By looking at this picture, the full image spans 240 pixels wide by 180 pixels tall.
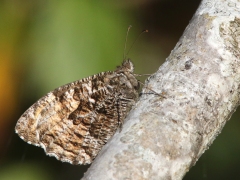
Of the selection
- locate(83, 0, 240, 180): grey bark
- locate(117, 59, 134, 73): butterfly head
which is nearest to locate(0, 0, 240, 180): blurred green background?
locate(117, 59, 134, 73): butterfly head

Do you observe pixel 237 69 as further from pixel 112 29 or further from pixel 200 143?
pixel 112 29

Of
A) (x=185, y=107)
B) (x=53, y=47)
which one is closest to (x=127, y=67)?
(x=53, y=47)

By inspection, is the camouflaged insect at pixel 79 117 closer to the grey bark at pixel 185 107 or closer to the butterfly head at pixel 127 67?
the butterfly head at pixel 127 67

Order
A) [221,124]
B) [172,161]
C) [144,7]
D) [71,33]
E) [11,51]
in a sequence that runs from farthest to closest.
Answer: [144,7] < [11,51] < [71,33] < [221,124] < [172,161]

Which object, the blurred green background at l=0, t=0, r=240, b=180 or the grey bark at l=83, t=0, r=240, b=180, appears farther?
the blurred green background at l=0, t=0, r=240, b=180

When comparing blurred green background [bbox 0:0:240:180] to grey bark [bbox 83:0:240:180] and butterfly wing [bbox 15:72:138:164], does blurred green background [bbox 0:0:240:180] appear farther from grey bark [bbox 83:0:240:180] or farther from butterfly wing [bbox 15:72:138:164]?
grey bark [bbox 83:0:240:180]

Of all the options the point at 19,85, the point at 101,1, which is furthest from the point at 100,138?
the point at 101,1
